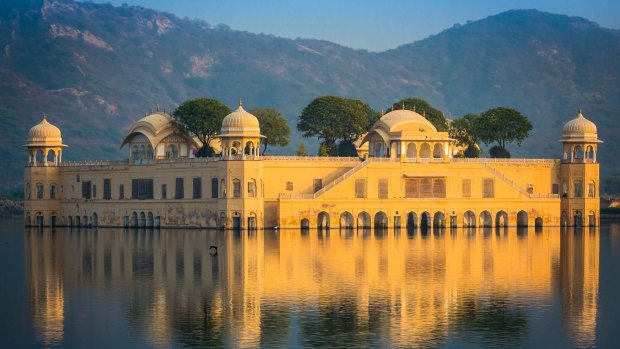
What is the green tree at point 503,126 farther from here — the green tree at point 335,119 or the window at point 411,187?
the window at point 411,187

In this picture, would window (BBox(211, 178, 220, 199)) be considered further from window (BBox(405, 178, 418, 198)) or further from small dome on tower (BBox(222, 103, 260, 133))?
window (BBox(405, 178, 418, 198))

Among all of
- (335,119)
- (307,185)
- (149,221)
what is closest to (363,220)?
(307,185)

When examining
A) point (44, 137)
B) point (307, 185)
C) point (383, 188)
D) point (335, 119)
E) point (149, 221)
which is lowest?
point (149, 221)

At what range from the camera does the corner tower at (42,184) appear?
8981 cm

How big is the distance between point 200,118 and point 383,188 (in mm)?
15161

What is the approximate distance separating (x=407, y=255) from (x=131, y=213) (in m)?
31.7

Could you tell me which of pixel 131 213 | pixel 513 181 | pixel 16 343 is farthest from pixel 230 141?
pixel 16 343

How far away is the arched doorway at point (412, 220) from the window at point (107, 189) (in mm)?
19861

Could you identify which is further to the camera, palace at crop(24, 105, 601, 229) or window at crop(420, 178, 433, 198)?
window at crop(420, 178, 433, 198)

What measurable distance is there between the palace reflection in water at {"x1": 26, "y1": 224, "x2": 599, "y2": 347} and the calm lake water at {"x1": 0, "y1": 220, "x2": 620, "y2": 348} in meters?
0.06

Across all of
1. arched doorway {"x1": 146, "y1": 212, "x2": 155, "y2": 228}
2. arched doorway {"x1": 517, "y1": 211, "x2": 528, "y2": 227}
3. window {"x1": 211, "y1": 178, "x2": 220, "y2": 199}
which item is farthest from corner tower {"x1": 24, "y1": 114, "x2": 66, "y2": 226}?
arched doorway {"x1": 517, "y1": 211, "x2": 528, "y2": 227}

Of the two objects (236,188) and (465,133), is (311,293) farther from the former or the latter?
(465,133)

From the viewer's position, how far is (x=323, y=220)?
8100 centimetres

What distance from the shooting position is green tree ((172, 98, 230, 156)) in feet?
295
